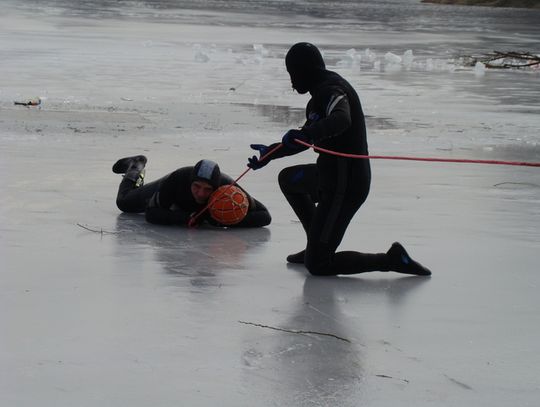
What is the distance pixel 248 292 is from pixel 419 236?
211 cm

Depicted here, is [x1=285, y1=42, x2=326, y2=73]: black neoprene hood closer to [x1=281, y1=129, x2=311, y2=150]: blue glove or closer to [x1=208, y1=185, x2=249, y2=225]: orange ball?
[x1=281, y1=129, x2=311, y2=150]: blue glove

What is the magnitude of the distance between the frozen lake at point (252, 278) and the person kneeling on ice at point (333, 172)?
126mm

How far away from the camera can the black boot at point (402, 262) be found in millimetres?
7368

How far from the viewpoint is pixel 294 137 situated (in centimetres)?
695

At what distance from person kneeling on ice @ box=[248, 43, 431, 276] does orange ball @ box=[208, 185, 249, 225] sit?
1.36m

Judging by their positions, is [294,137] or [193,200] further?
[193,200]

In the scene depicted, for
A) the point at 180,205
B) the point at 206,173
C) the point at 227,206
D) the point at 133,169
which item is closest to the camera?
the point at 206,173

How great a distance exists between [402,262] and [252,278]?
36.1 inches

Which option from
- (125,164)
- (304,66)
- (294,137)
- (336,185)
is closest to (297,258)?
(336,185)

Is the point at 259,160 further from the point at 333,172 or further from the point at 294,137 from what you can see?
the point at 294,137

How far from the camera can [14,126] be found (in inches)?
559

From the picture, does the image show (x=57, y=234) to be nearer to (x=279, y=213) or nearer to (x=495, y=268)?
(x=279, y=213)

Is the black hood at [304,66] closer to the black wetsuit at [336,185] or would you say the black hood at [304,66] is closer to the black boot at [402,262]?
the black wetsuit at [336,185]

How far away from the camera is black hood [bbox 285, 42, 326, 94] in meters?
7.13
